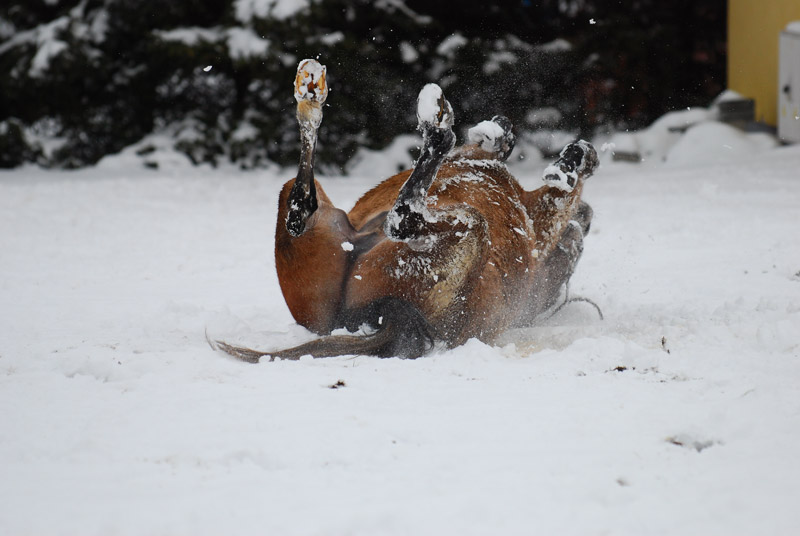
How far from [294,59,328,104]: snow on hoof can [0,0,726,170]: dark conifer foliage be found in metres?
5.74

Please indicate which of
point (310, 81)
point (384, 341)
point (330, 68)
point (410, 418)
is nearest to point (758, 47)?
point (330, 68)

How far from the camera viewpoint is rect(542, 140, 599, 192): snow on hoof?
3.53 m

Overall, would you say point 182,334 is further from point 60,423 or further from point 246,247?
point 246,247

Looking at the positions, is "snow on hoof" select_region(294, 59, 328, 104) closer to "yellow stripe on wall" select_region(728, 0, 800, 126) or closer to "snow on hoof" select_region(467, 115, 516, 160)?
"snow on hoof" select_region(467, 115, 516, 160)

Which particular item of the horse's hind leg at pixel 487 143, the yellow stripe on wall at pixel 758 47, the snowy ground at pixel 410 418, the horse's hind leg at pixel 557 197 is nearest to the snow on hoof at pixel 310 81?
the horse's hind leg at pixel 487 143

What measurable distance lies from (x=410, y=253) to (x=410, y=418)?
2.20 feet

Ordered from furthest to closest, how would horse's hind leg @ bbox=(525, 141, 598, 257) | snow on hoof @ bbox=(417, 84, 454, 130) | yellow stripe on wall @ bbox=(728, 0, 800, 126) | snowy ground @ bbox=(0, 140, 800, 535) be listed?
yellow stripe on wall @ bbox=(728, 0, 800, 126)
horse's hind leg @ bbox=(525, 141, 598, 257)
snow on hoof @ bbox=(417, 84, 454, 130)
snowy ground @ bbox=(0, 140, 800, 535)

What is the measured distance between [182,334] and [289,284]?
0.57 m

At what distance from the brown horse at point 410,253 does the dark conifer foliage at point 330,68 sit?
18.8ft

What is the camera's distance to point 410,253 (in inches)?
112

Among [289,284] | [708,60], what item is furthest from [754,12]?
[289,284]

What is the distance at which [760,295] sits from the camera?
12.3 feet

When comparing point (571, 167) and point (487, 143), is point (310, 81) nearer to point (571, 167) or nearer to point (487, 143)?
point (487, 143)

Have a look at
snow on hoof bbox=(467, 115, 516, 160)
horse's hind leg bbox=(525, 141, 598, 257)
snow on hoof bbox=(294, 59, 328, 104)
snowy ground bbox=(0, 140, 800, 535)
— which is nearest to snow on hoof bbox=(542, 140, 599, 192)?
horse's hind leg bbox=(525, 141, 598, 257)
